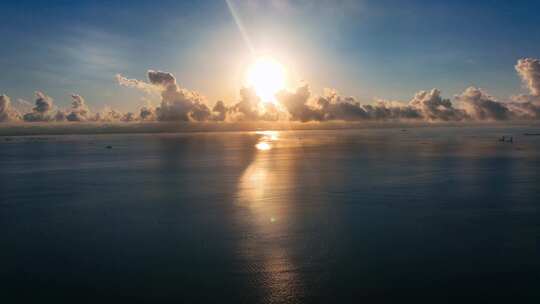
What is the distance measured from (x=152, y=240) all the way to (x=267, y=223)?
880cm

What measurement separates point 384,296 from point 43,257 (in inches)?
752

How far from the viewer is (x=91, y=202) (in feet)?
127

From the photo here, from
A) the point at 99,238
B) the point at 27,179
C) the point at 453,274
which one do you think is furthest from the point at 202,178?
the point at 453,274

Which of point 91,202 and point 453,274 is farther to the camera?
point 91,202

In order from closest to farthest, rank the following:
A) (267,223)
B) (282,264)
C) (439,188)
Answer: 1. (282,264)
2. (267,223)
3. (439,188)

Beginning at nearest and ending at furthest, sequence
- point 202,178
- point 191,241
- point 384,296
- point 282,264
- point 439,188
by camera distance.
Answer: point 384,296
point 282,264
point 191,241
point 439,188
point 202,178

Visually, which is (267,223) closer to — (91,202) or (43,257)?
(43,257)

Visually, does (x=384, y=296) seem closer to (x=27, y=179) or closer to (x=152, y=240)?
(x=152, y=240)

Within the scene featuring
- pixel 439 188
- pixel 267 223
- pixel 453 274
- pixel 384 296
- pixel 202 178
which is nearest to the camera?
pixel 384 296

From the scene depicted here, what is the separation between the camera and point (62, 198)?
4081cm

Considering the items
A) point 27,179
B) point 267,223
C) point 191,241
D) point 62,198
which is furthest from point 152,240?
point 27,179

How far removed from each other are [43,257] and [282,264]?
14.0 metres

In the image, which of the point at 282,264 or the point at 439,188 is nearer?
the point at 282,264

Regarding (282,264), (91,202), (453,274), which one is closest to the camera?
(453,274)
